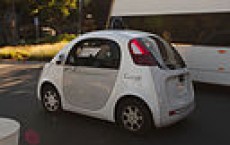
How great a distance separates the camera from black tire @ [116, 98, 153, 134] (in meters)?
4.76

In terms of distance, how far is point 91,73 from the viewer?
5.30 m

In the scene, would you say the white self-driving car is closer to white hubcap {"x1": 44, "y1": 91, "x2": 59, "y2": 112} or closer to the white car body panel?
white hubcap {"x1": 44, "y1": 91, "x2": 59, "y2": 112}

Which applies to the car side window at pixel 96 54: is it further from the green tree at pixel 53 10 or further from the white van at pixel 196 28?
the green tree at pixel 53 10

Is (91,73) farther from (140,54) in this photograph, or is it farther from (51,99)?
(51,99)

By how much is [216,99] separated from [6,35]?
82.6 feet

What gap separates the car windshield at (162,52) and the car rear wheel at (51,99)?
6.82 feet

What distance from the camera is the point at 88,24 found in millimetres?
31328

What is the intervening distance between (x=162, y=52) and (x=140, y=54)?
450 millimetres

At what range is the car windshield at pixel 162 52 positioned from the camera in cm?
491

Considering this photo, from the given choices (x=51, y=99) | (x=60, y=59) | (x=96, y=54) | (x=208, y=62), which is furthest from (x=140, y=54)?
(x=208, y=62)

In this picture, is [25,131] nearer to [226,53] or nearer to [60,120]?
[60,120]

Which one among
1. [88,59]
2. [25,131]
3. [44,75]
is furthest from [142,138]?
[44,75]

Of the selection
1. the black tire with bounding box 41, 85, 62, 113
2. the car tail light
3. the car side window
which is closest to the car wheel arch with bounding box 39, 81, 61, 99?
the black tire with bounding box 41, 85, 62, 113

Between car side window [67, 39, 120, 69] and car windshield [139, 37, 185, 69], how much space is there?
51cm
